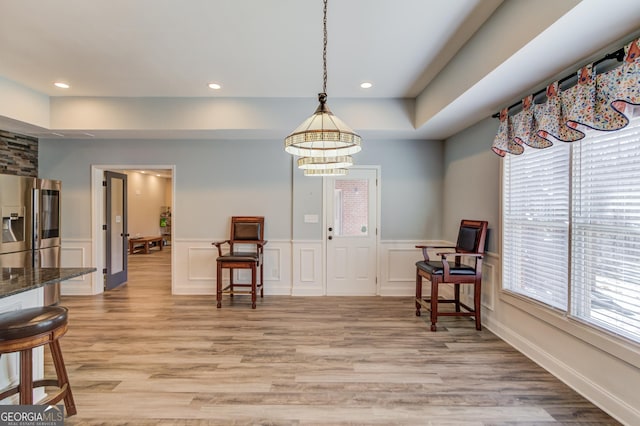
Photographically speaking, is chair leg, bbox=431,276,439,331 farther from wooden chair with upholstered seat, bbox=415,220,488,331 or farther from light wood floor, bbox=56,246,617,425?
light wood floor, bbox=56,246,617,425

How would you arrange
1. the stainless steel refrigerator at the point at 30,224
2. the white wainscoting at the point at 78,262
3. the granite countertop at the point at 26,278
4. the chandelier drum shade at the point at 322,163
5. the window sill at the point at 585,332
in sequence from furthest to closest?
the white wainscoting at the point at 78,262, the stainless steel refrigerator at the point at 30,224, the chandelier drum shade at the point at 322,163, the window sill at the point at 585,332, the granite countertop at the point at 26,278

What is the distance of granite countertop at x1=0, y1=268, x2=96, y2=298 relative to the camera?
5.17ft

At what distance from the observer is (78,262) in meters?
4.49

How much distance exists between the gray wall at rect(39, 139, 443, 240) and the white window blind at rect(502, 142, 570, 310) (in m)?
1.58

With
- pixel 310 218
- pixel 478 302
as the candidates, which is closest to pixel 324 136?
pixel 478 302

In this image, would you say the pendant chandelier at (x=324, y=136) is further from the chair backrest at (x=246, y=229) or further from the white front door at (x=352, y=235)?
the chair backrest at (x=246, y=229)

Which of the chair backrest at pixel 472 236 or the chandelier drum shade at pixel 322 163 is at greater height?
the chandelier drum shade at pixel 322 163

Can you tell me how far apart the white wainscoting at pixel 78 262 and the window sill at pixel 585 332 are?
559cm

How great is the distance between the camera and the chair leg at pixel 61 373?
1.75m

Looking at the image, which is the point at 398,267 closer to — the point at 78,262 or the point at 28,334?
the point at 28,334

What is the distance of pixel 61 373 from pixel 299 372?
155cm

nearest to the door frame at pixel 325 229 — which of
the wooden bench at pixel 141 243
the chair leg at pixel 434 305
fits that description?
the chair leg at pixel 434 305

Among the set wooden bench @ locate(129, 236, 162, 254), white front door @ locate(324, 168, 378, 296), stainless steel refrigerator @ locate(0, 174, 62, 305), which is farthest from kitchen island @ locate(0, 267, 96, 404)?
wooden bench @ locate(129, 236, 162, 254)

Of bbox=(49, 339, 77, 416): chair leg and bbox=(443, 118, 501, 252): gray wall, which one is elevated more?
bbox=(443, 118, 501, 252): gray wall
